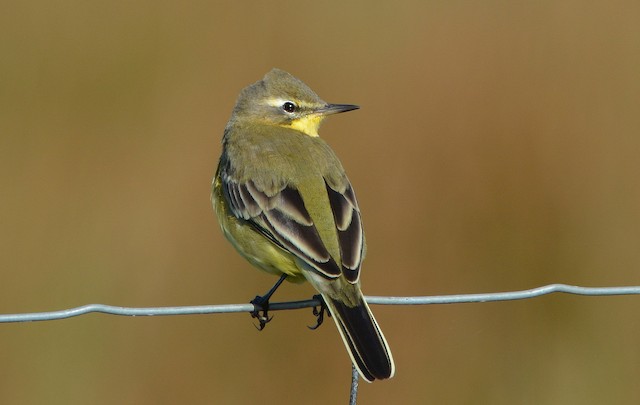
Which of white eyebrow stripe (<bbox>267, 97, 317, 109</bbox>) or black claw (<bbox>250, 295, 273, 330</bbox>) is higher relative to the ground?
white eyebrow stripe (<bbox>267, 97, 317, 109</bbox>)

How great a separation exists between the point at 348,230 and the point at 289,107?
6.20ft

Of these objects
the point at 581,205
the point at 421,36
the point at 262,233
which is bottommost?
the point at 262,233

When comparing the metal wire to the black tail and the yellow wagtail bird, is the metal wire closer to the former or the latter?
the black tail

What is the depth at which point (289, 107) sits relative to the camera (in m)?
7.80

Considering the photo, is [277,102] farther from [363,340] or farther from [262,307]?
[363,340]

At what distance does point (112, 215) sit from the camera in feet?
30.7

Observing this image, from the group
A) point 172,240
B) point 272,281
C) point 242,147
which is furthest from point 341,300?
point 172,240

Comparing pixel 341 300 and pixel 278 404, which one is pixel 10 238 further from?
pixel 341 300

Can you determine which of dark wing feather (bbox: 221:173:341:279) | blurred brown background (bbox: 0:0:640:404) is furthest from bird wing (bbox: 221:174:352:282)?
blurred brown background (bbox: 0:0:640:404)

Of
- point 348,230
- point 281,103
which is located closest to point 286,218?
point 348,230

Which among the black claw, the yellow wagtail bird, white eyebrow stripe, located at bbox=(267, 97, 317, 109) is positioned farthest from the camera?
white eyebrow stripe, located at bbox=(267, 97, 317, 109)

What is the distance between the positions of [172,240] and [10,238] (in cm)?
137

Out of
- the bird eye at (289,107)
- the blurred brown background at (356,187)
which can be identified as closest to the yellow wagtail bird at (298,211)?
the bird eye at (289,107)

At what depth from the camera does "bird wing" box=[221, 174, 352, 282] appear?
5.86 meters
